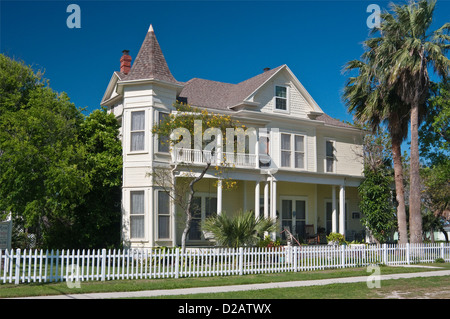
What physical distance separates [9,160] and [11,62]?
6.15 metres

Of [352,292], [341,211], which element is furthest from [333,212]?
[352,292]

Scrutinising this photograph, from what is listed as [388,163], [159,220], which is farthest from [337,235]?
[159,220]

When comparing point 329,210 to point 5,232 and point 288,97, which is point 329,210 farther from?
point 5,232

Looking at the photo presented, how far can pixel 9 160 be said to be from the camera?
19.7m

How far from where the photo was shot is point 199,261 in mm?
18141

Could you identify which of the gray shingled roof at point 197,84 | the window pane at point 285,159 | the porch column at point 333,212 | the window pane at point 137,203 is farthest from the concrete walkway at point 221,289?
the gray shingled roof at point 197,84

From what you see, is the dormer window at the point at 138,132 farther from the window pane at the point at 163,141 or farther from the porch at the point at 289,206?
the porch at the point at 289,206

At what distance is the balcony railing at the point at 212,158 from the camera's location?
23.2m

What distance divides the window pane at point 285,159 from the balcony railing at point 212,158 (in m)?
2.44

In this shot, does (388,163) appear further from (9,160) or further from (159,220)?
(9,160)

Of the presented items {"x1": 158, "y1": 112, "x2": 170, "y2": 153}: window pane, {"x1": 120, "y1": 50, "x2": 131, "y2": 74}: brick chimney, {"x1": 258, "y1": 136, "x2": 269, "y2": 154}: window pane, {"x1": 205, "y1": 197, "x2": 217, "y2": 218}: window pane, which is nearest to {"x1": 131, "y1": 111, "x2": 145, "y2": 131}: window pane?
{"x1": 158, "y1": 112, "x2": 170, "y2": 153}: window pane

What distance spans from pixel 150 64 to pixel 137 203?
260 inches

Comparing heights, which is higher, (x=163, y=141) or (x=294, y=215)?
(x=163, y=141)
